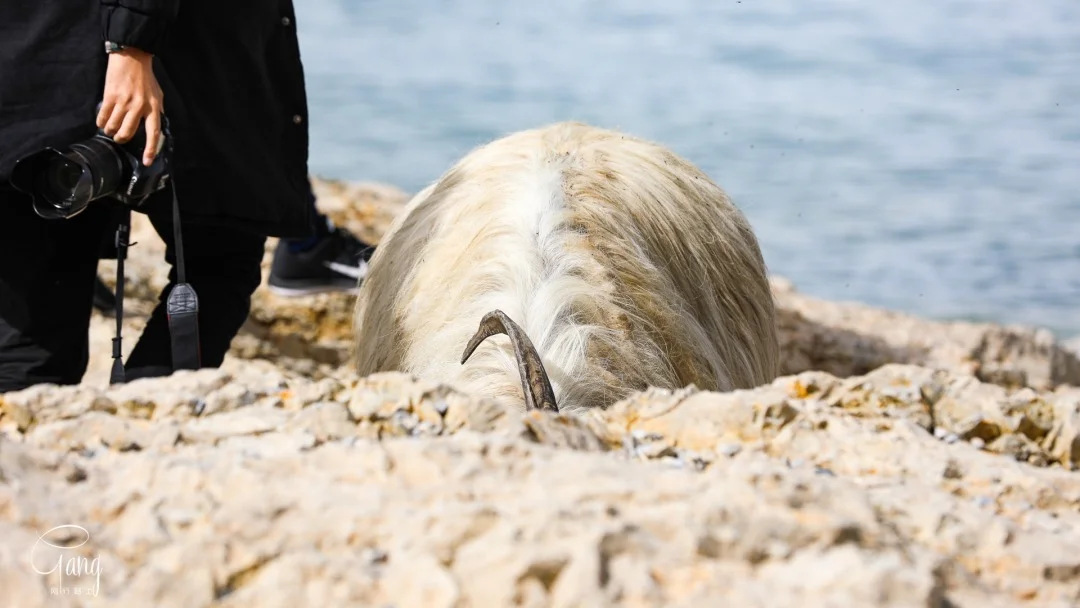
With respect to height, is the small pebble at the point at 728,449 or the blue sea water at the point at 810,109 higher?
the small pebble at the point at 728,449

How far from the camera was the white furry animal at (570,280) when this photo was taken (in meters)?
2.38

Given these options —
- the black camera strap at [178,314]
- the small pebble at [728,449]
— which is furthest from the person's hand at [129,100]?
the small pebble at [728,449]

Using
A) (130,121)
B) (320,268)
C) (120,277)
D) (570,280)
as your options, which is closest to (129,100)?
(130,121)

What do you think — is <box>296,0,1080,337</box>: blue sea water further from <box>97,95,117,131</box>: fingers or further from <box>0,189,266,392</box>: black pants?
<box>97,95,117,131</box>: fingers

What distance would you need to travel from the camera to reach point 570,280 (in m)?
2.57

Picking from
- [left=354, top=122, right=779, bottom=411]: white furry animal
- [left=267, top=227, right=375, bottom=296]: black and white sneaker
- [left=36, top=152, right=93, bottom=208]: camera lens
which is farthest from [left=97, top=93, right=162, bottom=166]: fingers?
[left=267, top=227, right=375, bottom=296]: black and white sneaker

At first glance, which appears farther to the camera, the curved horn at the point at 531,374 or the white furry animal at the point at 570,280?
the white furry animal at the point at 570,280

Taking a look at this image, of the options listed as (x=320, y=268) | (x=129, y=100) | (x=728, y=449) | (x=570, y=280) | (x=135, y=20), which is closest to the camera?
(x=728, y=449)

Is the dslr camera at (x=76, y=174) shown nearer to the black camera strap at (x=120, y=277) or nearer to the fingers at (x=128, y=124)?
the fingers at (x=128, y=124)

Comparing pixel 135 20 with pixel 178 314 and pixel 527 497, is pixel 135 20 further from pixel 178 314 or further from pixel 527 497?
pixel 527 497

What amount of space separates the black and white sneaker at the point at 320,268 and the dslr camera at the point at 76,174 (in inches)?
78.8

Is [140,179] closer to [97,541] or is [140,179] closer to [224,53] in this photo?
[224,53]

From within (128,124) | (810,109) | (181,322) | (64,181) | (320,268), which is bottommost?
(810,109)

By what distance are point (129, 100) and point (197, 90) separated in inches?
10.9
